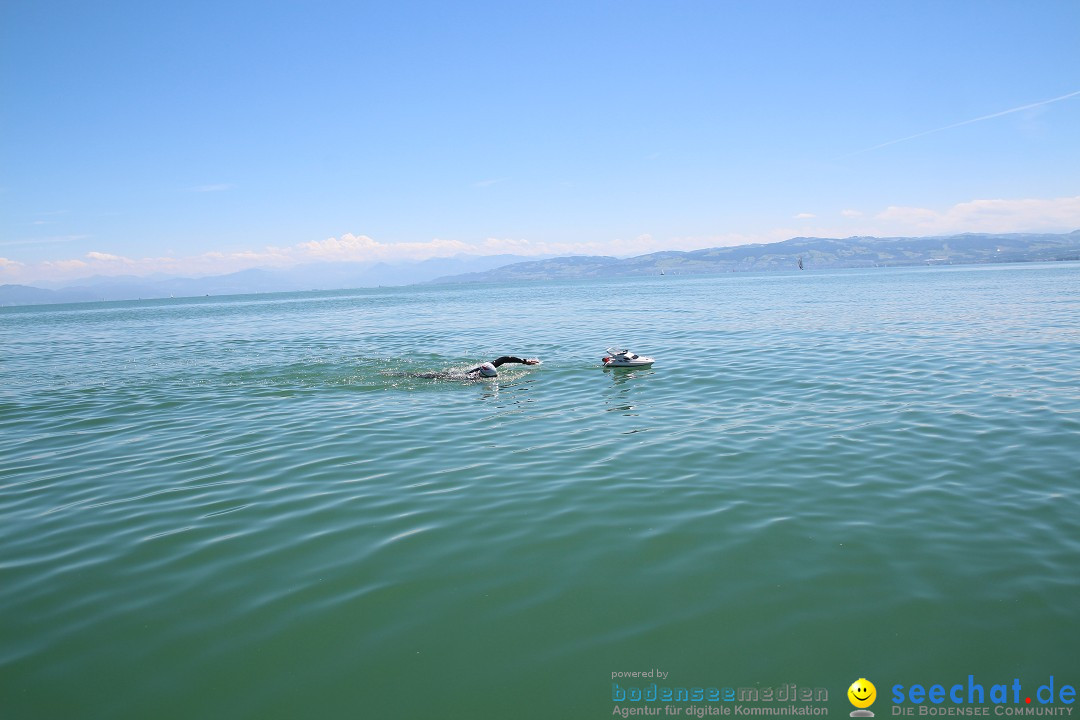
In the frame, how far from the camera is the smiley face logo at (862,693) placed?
5.14 metres

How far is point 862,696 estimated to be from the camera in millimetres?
5191

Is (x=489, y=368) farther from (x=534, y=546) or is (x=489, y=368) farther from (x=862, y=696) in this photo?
(x=862, y=696)

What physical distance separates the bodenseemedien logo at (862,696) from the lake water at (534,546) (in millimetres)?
79

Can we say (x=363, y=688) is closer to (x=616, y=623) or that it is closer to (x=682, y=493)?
(x=616, y=623)

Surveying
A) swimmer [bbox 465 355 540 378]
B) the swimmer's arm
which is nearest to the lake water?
swimmer [bbox 465 355 540 378]

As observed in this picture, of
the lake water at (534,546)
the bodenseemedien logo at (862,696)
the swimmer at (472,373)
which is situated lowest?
the bodenseemedien logo at (862,696)

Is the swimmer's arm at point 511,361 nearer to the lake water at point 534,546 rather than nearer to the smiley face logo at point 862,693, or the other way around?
the lake water at point 534,546

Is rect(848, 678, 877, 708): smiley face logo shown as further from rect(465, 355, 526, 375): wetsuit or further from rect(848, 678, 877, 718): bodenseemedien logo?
rect(465, 355, 526, 375): wetsuit

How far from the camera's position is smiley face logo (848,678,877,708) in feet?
16.9

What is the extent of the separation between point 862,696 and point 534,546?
4062 millimetres

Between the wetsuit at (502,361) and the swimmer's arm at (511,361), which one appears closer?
the wetsuit at (502,361)

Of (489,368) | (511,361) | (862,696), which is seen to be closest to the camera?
(862,696)

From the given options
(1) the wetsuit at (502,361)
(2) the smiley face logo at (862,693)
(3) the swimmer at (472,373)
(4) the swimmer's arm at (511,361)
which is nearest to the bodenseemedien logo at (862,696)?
(2) the smiley face logo at (862,693)

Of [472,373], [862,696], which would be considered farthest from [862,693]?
[472,373]
